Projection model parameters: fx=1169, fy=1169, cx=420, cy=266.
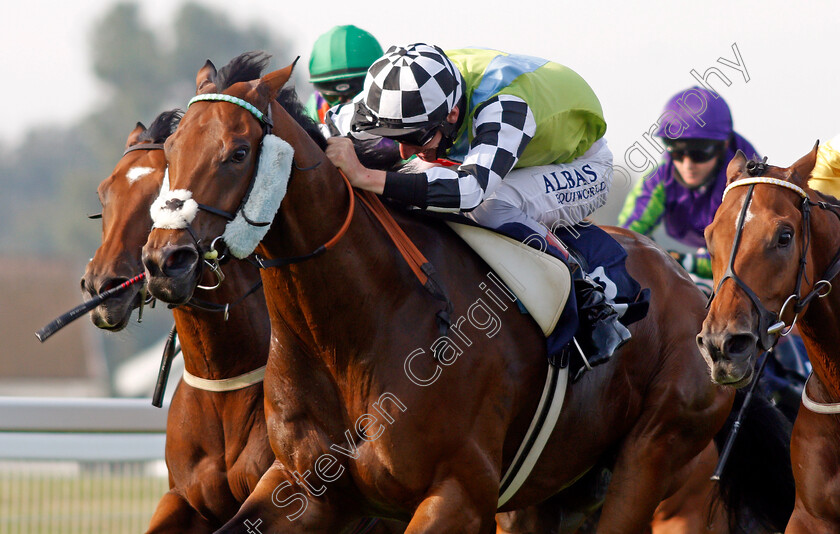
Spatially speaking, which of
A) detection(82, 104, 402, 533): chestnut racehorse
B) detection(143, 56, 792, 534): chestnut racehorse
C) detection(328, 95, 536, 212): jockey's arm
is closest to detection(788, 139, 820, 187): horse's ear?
detection(328, 95, 536, 212): jockey's arm

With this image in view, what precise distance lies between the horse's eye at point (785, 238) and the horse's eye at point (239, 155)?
1690 millimetres

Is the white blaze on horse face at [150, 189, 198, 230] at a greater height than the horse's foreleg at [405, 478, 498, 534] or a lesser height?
greater

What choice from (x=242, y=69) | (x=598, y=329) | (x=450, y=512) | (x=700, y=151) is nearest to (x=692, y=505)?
(x=598, y=329)

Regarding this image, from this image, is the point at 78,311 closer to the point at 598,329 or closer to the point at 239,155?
the point at 239,155

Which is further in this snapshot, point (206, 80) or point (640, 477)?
point (640, 477)

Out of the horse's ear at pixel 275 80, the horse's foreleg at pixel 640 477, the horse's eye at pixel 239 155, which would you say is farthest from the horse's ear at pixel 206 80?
the horse's foreleg at pixel 640 477

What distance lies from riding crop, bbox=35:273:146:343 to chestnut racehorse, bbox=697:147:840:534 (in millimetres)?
1864

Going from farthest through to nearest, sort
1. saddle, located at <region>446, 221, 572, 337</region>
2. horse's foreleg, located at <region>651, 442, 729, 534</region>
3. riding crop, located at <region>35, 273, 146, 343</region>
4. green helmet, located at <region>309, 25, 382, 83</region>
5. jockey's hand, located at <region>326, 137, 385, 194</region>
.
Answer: green helmet, located at <region>309, 25, 382, 83</region>, horse's foreleg, located at <region>651, 442, 729, 534</region>, saddle, located at <region>446, 221, 572, 337</region>, jockey's hand, located at <region>326, 137, 385, 194</region>, riding crop, located at <region>35, 273, 146, 343</region>

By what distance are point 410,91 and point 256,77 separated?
1.91 feet

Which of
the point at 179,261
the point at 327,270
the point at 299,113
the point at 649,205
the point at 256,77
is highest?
the point at 256,77

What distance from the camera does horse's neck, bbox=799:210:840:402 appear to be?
3783 mm

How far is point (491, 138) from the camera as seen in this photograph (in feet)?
12.6

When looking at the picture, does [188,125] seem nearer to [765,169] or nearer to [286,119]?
[286,119]

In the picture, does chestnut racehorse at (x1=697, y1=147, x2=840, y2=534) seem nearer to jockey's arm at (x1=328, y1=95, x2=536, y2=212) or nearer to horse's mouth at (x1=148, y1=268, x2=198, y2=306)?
jockey's arm at (x1=328, y1=95, x2=536, y2=212)
